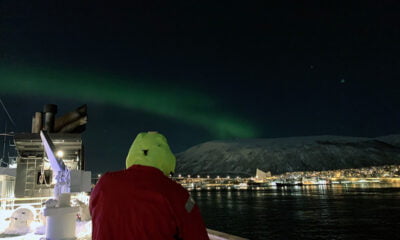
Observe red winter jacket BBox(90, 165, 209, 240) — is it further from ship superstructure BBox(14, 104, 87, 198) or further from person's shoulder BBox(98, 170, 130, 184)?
ship superstructure BBox(14, 104, 87, 198)

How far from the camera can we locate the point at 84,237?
28.8ft

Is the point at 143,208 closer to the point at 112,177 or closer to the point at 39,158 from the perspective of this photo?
the point at 112,177

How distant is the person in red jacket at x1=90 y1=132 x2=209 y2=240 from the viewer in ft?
5.57

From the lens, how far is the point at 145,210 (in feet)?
5.62

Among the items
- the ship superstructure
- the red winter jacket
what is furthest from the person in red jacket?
the ship superstructure

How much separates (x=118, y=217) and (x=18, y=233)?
1095cm

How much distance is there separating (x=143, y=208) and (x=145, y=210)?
0.05ft

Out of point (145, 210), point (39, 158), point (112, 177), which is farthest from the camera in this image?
point (39, 158)

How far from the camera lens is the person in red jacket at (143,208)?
1696 mm

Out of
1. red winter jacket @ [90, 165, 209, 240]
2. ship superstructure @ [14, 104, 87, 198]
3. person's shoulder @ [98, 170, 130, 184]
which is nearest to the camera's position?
red winter jacket @ [90, 165, 209, 240]

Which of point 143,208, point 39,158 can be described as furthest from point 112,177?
point 39,158

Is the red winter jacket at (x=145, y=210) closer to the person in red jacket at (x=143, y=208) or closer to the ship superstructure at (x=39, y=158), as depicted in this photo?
the person in red jacket at (x=143, y=208)

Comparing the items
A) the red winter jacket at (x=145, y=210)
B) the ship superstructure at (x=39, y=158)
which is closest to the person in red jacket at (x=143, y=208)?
the red winter jacket at (x=145, y=210)

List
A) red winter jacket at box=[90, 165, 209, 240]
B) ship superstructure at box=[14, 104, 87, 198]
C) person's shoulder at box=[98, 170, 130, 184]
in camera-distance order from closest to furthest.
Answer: red winter jacket at box=[90, 165, 209, 240], person's shoulder at box=[98, 170, 130, 184], ship superstructure at box=[14, 104, 87, 198]
